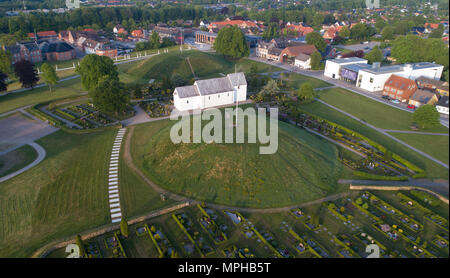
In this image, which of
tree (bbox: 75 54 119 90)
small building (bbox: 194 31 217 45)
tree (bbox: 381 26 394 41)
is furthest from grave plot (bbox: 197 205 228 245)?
tree (bbox: 381 26 394 41)

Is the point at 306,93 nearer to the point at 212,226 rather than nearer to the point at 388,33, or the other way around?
the point at 212,226

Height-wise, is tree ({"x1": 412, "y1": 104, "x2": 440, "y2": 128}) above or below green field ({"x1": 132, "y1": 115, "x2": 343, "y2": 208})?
above

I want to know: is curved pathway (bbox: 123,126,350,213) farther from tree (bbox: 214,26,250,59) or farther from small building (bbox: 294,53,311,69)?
small building (bbox: 294,53,311,69)

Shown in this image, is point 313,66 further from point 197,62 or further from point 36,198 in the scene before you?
point 36,198

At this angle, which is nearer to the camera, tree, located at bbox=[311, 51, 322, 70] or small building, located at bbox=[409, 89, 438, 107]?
small building, located at bbox=[409, 89, 438, 107]

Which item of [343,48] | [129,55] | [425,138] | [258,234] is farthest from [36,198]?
[343,48]
